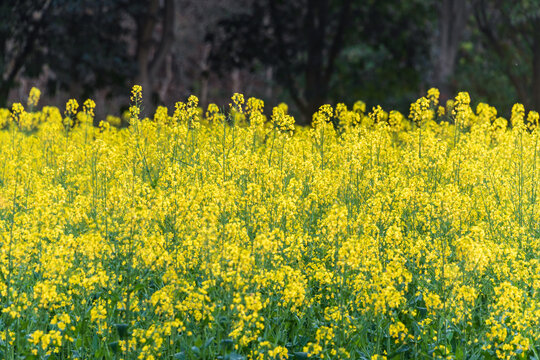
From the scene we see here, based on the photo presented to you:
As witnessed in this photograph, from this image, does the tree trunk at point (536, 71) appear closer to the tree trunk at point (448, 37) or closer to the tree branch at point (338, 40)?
the tree trunk at point (448, 37)

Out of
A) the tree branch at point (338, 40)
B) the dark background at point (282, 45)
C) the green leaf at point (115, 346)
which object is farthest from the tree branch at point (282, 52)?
the green leaf at point (115, 346)

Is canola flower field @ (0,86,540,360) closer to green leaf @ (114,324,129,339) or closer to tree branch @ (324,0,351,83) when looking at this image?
green leaf @ (114,324,129,339)

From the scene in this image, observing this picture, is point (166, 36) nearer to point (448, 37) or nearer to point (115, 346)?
point (448, 37)

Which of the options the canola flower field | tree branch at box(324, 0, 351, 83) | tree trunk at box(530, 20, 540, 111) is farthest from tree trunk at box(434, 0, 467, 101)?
the canola flower field

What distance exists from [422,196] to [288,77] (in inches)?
522

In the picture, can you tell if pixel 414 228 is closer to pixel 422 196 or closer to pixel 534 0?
pixel 422 196

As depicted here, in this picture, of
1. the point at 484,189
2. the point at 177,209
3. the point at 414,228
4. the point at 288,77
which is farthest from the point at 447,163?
the point at 288,77

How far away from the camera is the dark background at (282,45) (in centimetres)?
1577

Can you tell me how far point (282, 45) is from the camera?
1881 cm

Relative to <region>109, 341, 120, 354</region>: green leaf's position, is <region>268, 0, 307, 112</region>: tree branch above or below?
above

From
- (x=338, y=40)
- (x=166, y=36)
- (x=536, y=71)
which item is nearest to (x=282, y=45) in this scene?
(x=338, y=40)

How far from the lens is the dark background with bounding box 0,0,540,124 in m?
15.8

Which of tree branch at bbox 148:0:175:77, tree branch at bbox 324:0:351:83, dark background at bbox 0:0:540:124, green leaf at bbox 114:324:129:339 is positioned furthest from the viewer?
tree branch at bbox 324:0:351:83

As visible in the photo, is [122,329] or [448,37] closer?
[122,329]
